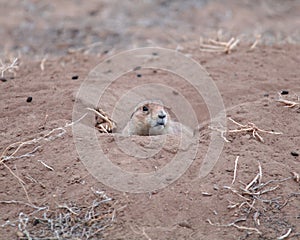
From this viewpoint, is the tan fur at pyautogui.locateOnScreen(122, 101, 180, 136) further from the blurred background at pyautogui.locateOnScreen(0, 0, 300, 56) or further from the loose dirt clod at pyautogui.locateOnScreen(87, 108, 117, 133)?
the blurred background at pyautogui.locateOnScreen(0, 0, 300, 56)

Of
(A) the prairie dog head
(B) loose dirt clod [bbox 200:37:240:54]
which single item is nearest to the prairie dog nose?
(A) the prairie dog head

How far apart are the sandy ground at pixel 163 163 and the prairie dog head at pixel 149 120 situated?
0.96 ft

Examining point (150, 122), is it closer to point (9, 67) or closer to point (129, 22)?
point (9, 67)

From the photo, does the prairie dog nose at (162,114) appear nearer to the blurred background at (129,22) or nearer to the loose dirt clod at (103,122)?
the loose dirt clod at (103,122)

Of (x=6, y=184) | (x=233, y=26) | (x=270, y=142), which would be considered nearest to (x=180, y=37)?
(x=233, y=26)

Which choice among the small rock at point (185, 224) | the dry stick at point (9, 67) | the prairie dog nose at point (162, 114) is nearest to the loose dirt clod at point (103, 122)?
the prairie dog nose at point (162, 114)

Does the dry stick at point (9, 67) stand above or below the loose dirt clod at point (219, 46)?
above

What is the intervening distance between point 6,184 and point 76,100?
1.33 metres

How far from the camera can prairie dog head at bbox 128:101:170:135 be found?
17.5 feet

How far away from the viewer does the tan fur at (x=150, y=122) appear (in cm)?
533

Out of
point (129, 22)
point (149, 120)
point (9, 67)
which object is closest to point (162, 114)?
point (149, 120)

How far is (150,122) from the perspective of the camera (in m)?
5.40

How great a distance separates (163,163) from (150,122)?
1112 millimetres

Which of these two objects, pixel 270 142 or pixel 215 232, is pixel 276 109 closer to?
pixel 270 142
